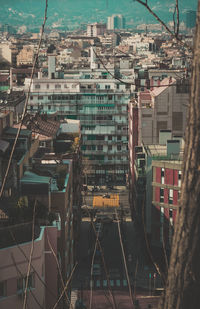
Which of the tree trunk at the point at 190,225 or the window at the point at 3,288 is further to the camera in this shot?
the window at the point at 3,288

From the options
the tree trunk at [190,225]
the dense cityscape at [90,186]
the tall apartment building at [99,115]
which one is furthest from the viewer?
the tall apartment building at [99,115]

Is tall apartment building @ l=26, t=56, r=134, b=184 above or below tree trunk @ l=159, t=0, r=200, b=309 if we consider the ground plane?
below

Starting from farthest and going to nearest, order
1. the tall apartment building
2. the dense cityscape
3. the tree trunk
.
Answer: the tall apartment building
the dense cityscape
the tree trunk

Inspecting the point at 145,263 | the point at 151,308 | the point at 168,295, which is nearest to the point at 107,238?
the point at 145,263

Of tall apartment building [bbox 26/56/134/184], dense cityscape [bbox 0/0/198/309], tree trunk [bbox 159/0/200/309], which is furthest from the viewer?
tall apartment building [bbox 26/56/134/184]

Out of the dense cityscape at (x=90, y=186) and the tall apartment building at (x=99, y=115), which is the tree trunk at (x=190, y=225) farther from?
the tall apartment building at (x=99, y=115)

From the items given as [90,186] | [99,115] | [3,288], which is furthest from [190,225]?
[99,115]

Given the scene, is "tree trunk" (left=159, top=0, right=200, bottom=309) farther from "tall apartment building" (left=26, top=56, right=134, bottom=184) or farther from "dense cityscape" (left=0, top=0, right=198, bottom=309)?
"tall apartment building" (left=26, top=56, right=134, bottom=184)

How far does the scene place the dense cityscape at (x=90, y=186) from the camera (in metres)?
8.69

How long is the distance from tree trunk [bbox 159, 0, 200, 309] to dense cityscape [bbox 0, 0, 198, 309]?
107 mm

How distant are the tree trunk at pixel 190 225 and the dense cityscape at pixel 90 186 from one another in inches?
4.2

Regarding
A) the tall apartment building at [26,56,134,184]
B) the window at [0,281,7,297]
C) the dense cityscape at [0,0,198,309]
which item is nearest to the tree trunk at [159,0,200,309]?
the dense cityscape at [0,0,198,309]

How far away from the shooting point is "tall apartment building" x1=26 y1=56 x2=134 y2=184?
4162cm

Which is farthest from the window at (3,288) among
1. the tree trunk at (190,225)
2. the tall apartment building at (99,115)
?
the tall apartment building at (99,115)
